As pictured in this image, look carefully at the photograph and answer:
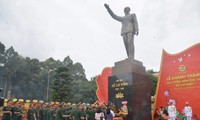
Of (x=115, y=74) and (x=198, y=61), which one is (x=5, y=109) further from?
(x=198, y=61)

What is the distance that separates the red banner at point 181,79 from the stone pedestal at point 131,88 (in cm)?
479

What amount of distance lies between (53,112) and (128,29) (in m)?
5.09

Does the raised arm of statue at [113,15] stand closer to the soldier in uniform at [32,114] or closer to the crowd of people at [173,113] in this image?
the crowd of people at [173,113]

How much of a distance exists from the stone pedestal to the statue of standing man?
576 mm

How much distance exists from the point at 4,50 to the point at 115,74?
30628mm

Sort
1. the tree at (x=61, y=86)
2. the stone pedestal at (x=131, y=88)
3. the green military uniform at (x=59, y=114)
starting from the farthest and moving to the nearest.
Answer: the tree at (x=61, y=86), the green military uniform at (x=59, y=114), the stone pedestal at (x=131, y=88)

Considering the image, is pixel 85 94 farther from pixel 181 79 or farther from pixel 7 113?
pixel 7 113

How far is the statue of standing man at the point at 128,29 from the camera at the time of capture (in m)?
9.85

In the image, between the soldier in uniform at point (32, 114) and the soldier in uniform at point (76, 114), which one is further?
the soldier in uniform at point (32, 114)

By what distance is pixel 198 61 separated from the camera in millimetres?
13375

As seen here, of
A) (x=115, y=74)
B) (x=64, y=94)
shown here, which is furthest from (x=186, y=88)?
(x=64, y=94)

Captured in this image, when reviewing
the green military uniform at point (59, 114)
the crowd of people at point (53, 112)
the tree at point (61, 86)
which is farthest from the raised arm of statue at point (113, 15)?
the tree at point (61, 86)

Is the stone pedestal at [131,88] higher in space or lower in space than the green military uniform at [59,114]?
higher

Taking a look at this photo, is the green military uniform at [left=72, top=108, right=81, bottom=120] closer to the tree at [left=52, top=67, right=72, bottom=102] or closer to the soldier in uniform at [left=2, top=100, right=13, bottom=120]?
the soldier in uniform at [left=2, top=100, right=13, bottom=120]
